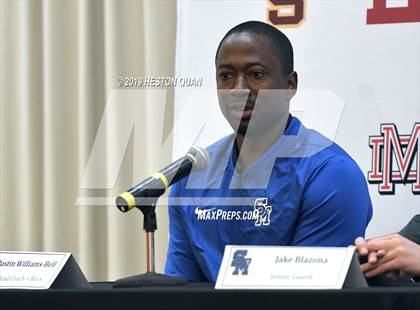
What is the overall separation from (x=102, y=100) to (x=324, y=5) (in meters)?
0.80

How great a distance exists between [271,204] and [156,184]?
0.50 metres

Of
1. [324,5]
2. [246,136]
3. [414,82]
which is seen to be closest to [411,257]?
[246,136]

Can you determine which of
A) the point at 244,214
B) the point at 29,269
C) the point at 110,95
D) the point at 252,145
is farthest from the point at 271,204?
the point at 110,95

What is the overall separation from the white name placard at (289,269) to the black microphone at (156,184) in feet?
0.62

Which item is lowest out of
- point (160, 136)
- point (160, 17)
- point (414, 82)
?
point (160, 136)

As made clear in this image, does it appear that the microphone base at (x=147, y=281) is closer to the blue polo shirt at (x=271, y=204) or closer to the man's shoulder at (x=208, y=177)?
the blue polo shirt at (x=271, y=204)

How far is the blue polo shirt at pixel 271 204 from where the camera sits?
1.54 m

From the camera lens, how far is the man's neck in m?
1.72

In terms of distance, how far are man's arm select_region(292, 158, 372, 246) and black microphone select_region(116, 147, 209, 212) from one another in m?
0.39
